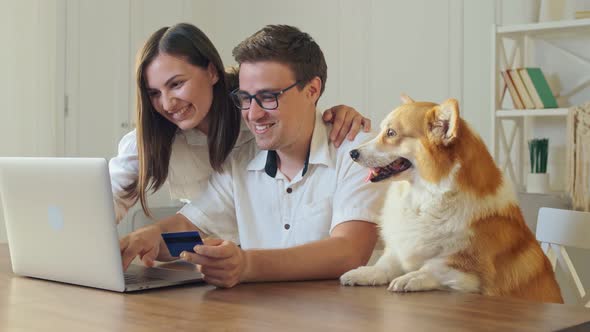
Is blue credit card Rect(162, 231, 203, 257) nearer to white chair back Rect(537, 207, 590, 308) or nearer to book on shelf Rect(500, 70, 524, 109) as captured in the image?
white chair back Rect(537, 207, 590, 308)

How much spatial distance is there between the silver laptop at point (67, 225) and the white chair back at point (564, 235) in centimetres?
89

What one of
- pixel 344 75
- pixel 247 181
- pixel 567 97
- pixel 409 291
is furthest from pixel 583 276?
pixel 344 75

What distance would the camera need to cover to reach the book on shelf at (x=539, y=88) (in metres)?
3.38

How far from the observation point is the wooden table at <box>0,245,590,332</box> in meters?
1.04

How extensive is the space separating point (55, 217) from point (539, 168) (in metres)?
2.58

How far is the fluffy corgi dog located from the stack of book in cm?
206

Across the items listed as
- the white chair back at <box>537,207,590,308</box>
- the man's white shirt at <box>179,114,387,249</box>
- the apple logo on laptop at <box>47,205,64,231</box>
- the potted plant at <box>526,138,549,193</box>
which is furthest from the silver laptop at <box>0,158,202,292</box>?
the potted plant at <box>526,138,549,193</box>

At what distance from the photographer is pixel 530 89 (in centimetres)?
339

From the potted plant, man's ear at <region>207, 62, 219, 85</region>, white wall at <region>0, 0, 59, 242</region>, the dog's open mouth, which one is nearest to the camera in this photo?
the dog's open mouth

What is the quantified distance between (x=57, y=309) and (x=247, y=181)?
0.85 metres

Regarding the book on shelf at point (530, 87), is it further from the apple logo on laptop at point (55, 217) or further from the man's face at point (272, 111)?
the apple logo on laptop at point (55, 217)

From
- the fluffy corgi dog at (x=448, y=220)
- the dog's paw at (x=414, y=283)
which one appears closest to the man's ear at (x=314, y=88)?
the fluffy corgi dog at (x=448, y=220)

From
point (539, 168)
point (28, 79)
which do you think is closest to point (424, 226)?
point (539, 168)

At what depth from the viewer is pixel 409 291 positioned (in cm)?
133
